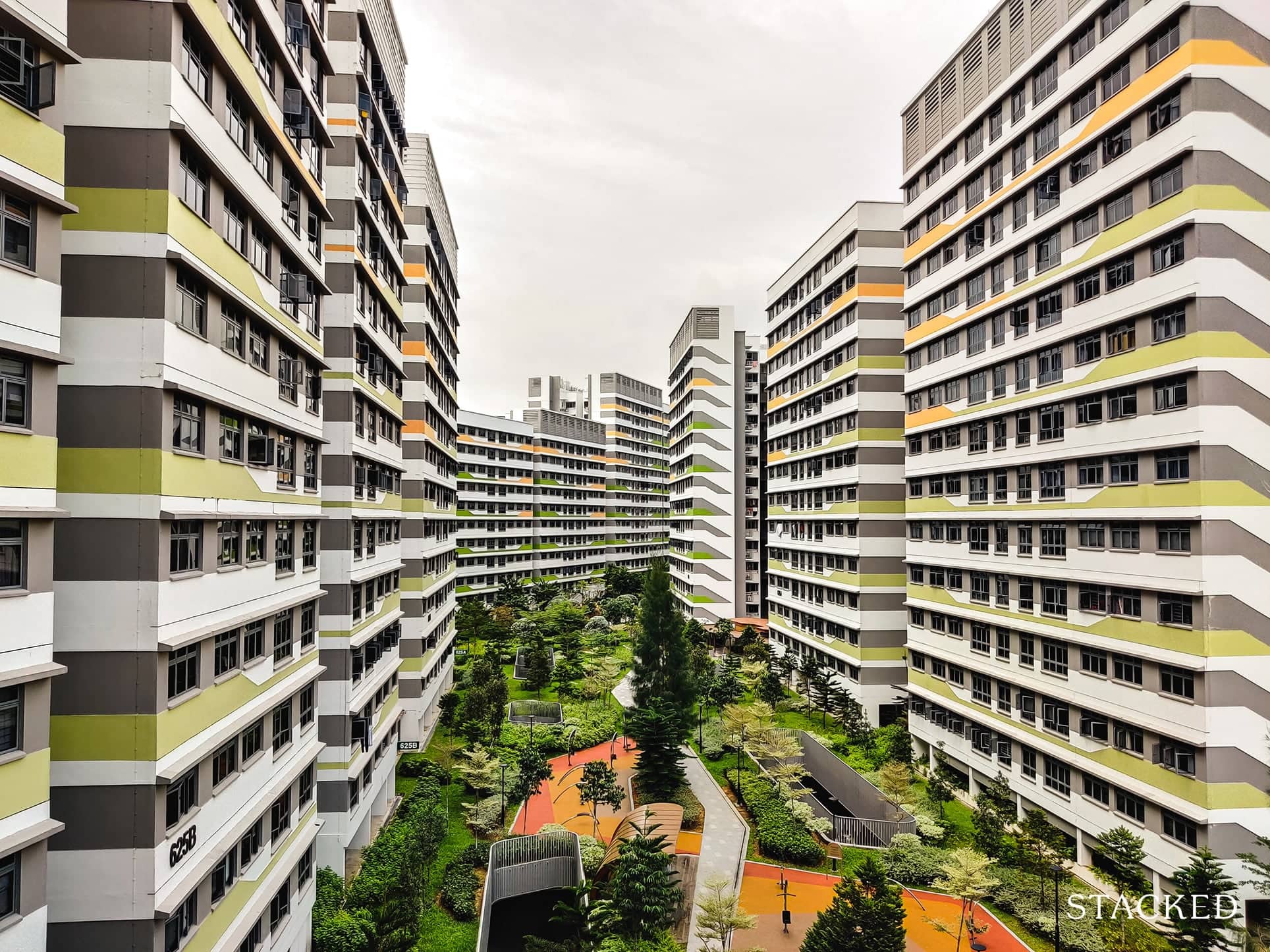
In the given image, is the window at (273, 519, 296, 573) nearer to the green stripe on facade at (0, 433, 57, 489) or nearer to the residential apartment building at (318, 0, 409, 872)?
the residential apartment building at (318, 0, 409, 872)

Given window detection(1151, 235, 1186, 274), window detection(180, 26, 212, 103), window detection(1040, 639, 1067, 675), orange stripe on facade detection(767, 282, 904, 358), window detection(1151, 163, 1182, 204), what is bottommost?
window detection(1040, 639, 1067, 675)

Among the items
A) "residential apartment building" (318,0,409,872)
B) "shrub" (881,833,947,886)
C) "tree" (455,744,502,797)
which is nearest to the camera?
"residential apartment building" (318,0,409,872)

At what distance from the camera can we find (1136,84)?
2038cm

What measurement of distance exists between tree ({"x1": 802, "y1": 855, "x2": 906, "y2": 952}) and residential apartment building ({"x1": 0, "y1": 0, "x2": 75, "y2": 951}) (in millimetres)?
14837

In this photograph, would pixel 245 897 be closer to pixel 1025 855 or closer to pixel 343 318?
pixel 343 318

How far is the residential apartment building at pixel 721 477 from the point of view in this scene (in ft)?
211

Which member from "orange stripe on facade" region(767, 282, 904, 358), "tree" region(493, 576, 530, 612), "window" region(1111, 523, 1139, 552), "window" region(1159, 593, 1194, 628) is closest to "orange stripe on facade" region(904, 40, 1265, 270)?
"window" region(1111, 523, 1139, 552)

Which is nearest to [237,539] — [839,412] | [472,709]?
[472,709]

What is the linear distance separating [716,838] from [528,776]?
23.7 ft

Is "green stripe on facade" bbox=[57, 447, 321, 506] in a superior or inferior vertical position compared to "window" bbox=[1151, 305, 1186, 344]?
inferior

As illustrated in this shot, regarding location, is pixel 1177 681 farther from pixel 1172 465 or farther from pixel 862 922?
pixel 862 922

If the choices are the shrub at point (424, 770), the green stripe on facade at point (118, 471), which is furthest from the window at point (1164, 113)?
the shrub at point (424, 770)

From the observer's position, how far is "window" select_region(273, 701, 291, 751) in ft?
53.7

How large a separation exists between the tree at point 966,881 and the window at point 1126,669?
6.29 meters
